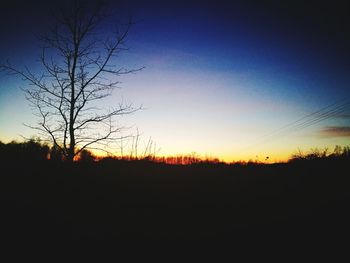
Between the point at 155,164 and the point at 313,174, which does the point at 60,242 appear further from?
the point at 313,174

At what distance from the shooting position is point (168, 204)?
209 inches

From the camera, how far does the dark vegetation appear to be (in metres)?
3.98

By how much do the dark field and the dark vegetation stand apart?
0.02m

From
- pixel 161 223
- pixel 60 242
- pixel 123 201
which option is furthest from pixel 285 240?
pixel 60 242

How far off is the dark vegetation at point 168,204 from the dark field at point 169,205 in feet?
0.06

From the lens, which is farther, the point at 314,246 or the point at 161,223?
the point at 161,223

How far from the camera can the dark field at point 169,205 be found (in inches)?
156

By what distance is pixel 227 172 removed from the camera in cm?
786

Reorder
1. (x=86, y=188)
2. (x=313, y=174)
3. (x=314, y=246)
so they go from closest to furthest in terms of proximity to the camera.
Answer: (x=314, y=246) → (x=86, y=188) → (x=313, y=174)

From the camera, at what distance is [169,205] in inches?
207

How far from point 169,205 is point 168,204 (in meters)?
0.04

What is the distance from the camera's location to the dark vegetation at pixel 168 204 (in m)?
3.98

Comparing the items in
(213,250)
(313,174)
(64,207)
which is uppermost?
(313,174)

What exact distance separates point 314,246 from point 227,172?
13.9 feet
